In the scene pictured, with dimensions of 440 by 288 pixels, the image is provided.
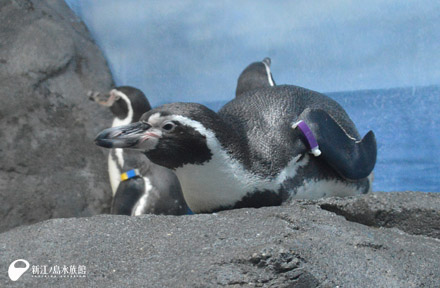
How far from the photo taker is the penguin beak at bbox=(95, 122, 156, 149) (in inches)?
59.8

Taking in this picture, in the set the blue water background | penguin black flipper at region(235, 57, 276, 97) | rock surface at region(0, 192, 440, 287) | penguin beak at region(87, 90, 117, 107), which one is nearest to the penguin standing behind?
penguin beak at region(87, 90, 117, 107)

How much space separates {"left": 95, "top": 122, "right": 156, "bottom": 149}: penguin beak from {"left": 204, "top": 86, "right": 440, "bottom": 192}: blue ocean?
200 cm

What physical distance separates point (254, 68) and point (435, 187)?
134 cm

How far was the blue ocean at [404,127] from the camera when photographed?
3.31 metres

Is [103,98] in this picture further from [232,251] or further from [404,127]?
[232,251]

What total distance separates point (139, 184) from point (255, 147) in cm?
160

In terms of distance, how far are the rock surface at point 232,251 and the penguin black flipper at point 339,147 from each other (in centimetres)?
34

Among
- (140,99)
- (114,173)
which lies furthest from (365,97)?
(114,173)

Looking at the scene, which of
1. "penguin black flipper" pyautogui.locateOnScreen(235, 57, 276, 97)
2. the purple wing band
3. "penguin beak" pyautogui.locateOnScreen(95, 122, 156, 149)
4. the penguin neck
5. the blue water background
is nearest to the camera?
"penguin beak" pyautogui.locateOnScreen(95, 122, 156, 149)

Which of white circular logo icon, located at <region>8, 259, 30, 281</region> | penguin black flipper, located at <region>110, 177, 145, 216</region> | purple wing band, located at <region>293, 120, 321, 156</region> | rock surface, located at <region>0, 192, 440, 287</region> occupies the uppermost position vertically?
purple wing band, located at <region>293, 120, 321, 156</region>

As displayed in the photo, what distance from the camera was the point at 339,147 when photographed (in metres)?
1.86

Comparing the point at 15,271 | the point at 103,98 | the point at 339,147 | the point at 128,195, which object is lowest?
the point at 128,195

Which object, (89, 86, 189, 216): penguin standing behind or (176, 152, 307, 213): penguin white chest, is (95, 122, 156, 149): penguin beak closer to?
(176, 152, 307, 213): penguin white chest

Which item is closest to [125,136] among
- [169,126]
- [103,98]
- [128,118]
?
[169,126]
